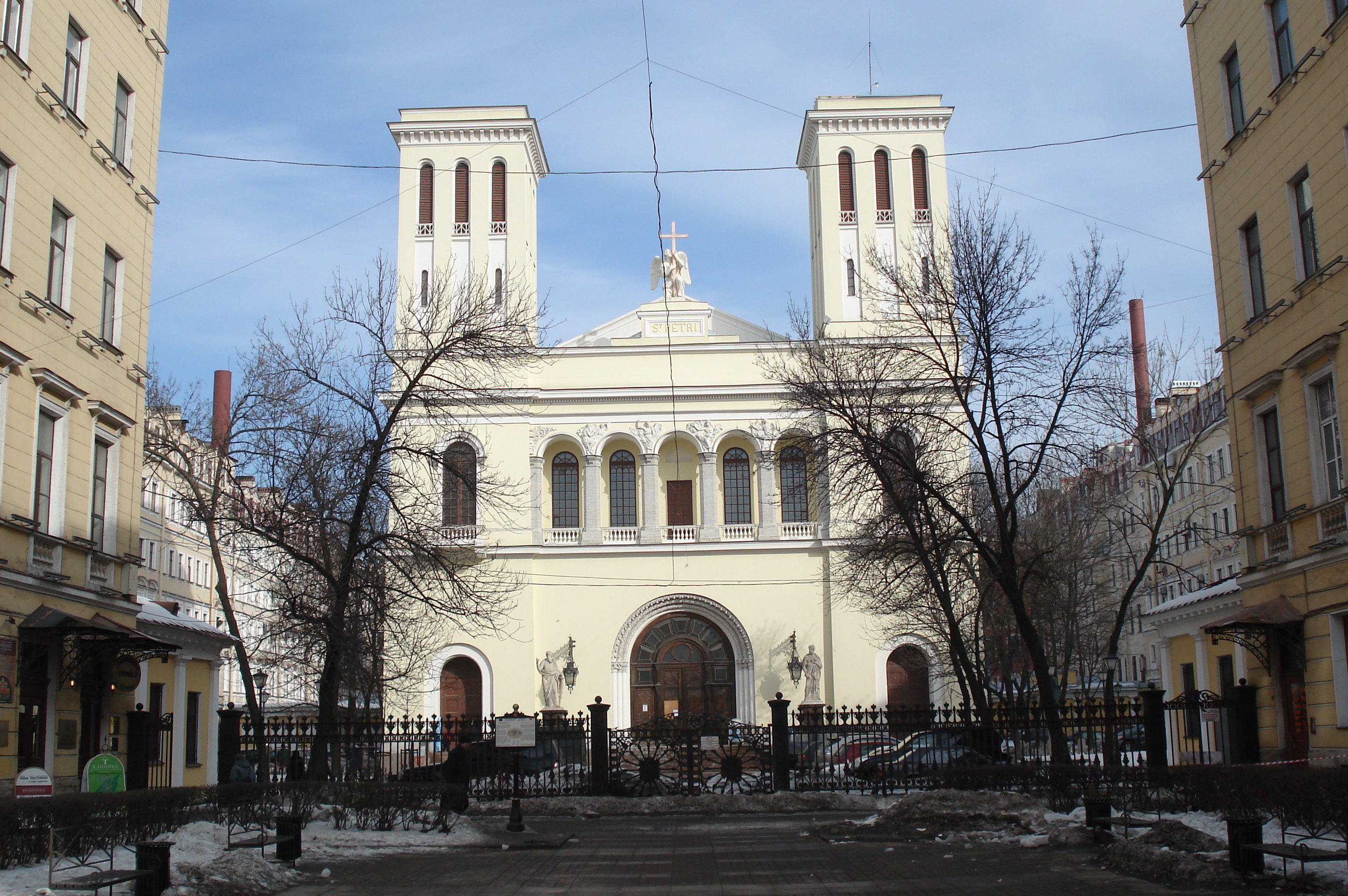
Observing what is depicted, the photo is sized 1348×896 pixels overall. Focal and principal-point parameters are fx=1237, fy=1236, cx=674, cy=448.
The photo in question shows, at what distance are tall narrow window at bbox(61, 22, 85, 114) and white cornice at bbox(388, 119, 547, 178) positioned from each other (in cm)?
2672

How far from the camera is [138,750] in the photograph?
749 inches

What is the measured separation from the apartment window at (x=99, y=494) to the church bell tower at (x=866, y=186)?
28.1 m

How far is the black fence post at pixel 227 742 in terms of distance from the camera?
68.2ft

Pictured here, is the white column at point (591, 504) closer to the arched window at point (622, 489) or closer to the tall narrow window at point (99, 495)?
the arched window at point (622, 489)

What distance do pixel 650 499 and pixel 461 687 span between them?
30.6 feet

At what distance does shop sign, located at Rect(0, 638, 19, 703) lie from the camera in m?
16.4

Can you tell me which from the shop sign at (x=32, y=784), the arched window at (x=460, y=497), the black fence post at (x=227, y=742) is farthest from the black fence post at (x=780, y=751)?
the arched window at (x=460, y=497)

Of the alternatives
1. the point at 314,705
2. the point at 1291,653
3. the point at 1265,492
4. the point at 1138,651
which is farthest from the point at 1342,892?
the point at 1138,651

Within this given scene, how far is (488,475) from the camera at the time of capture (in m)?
43.0

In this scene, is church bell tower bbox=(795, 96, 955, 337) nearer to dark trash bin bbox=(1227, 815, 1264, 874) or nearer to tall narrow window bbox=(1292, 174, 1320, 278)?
tall narrow window bbox=(1292, 174, 1320, 278)

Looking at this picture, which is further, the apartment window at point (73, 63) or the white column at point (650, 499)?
the white column at point (650, 499)

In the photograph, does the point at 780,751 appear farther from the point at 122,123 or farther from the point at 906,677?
the point at 906,677

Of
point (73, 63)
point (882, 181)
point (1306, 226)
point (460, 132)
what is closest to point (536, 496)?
point (460, 132)

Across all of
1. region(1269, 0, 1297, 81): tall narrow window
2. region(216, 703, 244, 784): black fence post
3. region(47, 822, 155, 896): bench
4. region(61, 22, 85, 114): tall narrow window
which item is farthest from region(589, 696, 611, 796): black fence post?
region(1269, 0, 1297, 81): tall narrow window
